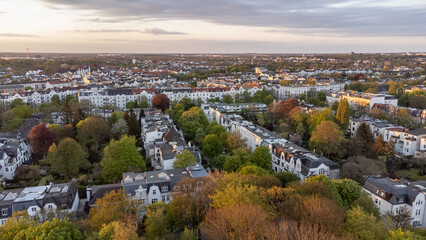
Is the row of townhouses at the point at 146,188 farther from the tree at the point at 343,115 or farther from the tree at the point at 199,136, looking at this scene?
the tree at the point at 343,115

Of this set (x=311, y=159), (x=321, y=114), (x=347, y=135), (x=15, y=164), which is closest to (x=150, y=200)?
(x=311, y=159)

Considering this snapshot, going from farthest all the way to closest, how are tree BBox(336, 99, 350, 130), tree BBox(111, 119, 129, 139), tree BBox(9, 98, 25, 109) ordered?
tree BBox(9, 98, 25, 109) < tree BBox(336, 99, 350, 130) < tree BBox(111, 119, 129, 139)

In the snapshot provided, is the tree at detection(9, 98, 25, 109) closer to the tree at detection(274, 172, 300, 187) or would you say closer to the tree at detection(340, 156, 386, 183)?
the tree at detection(274, 172, 300, 187)

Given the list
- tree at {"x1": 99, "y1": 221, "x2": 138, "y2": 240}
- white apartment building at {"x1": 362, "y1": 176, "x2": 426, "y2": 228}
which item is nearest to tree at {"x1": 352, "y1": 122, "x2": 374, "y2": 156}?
white apartment building at {"x1": 362, "y1": 176, "x2": 426, "y2": 228}

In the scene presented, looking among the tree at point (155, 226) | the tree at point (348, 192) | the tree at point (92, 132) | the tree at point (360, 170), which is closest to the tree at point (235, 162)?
the tree at point (348, 192)

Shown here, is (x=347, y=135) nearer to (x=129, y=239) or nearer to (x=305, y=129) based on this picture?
(x=305, y=129)

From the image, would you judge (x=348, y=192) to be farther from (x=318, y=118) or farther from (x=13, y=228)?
(x=13, y=228)
